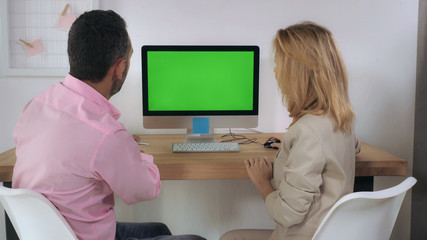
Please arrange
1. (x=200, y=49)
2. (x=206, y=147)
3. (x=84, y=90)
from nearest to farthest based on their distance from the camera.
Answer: (x=84, y=90) < (x=206, y=147) < (x=200, y=49)

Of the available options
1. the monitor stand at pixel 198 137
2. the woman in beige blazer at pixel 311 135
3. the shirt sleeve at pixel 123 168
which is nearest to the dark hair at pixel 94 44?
the shirt sleeve at pixel 123 168

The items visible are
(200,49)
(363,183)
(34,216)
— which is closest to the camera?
(34,216)

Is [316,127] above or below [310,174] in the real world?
above

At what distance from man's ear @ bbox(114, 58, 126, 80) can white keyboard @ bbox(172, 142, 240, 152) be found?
607 mm

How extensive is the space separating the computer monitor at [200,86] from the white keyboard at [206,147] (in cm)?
13

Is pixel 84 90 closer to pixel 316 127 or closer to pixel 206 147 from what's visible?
pixel 316 127

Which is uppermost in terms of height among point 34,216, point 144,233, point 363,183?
point 34,216

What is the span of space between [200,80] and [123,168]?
945 mm

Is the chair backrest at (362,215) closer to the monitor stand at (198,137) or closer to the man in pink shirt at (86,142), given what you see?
the man in pink shirt at (86,142)

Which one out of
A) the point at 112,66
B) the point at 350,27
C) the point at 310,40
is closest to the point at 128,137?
the point at 112,66

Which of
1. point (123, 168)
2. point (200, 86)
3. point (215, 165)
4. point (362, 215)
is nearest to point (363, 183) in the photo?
point (215, 165)

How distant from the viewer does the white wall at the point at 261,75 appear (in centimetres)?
220

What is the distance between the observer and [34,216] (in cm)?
102

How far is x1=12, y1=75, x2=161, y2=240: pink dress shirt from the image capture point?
40.9 inches
